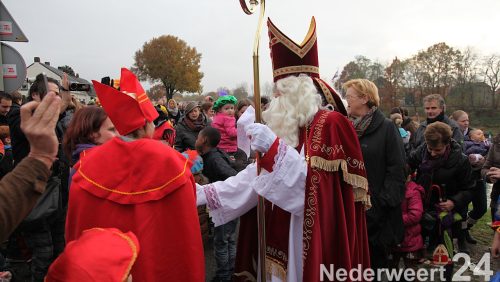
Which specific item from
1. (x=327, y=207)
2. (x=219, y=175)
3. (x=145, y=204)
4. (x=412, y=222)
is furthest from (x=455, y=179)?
(x=145, y=204)

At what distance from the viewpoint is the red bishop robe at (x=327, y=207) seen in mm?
2406

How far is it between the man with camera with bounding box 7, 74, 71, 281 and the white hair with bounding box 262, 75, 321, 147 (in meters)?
2.12

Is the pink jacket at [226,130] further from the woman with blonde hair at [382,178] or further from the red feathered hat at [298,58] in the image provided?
the red feathered hat at [298,58]

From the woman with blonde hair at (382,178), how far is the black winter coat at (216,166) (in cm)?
163

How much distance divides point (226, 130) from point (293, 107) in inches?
128

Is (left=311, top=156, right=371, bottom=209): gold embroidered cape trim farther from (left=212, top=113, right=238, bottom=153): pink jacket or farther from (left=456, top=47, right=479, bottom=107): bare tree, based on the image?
(left=456, top=47, right=479, bottom=107): bare tree

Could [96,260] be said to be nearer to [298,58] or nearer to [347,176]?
[347,176]

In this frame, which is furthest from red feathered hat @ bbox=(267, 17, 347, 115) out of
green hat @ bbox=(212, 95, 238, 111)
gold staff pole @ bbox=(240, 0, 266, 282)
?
green hat @ bbox=(212, 95, 238, 111)

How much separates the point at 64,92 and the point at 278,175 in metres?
2.70

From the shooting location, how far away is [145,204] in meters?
2.11

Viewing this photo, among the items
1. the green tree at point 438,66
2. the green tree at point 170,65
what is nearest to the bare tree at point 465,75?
the green tree at point 438,66

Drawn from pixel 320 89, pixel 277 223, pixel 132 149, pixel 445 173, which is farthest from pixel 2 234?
pixel 445 173

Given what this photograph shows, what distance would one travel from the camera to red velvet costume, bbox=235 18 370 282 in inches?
95.0

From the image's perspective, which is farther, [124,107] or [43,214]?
[43,214]
